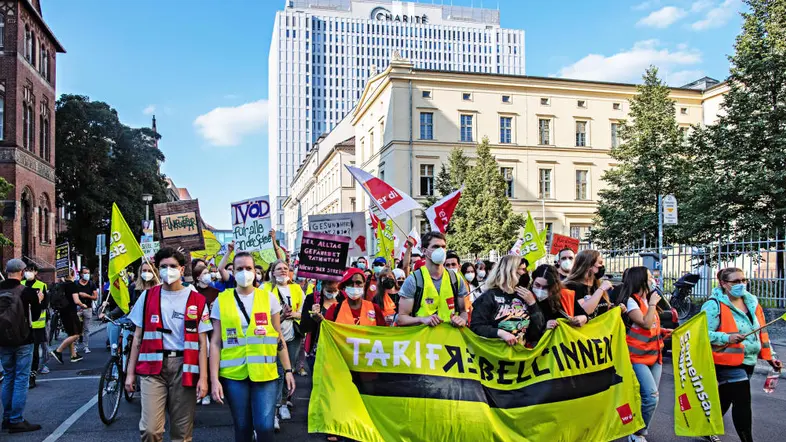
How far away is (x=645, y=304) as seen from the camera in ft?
21.7

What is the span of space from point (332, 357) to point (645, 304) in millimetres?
3091

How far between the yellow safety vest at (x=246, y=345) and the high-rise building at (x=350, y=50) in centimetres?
13849

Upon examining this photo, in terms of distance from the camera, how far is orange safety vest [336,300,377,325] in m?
7.44

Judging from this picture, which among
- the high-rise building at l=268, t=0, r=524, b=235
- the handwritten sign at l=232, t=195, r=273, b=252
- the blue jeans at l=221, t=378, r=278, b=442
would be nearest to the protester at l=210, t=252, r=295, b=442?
the blue jeans at l=221, t=378, r=278, b=442

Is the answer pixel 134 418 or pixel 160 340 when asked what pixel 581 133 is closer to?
pixel 134 418

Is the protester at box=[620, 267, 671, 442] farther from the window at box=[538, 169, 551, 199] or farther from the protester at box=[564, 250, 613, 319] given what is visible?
the window at box=[538, 169, 551, 199]

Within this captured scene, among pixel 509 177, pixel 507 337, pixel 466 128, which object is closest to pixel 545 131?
pixel 509 177

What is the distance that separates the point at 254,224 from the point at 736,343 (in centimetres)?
833

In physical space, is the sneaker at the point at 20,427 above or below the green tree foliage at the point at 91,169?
below

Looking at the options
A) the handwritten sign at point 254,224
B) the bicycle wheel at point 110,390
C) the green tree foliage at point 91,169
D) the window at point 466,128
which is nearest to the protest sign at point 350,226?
the handwritten sign at point 254,224

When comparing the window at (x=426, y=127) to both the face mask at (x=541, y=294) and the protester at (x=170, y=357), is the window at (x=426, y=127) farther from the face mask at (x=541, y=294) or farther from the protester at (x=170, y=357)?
the protester at (x=170, y=357)

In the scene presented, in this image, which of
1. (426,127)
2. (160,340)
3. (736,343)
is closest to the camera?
(160,340)

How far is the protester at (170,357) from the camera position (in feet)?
17.4

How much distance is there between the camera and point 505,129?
55062 mm
